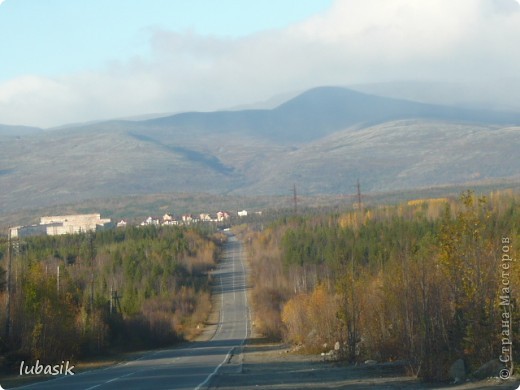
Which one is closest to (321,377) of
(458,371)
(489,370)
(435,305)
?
(435,305)

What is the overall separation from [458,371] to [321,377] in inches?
229

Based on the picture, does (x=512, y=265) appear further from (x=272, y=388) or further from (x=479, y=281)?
(x=272, y=388)

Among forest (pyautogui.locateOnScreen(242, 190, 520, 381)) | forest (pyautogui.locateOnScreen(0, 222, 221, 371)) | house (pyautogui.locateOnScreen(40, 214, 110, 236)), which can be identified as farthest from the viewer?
house (pyautogui.locateOnScreen(40, 214, 110, 236))

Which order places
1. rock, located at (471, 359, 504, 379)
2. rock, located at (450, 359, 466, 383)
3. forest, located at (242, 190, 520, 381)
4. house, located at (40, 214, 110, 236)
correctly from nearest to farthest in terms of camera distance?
rock, located at (471, 359, 504, 379)
rock, located at (450, 359, 466, 383)
forest, located at (242, 190, 520, 381)
house, located at (40, 214, 110, 236)

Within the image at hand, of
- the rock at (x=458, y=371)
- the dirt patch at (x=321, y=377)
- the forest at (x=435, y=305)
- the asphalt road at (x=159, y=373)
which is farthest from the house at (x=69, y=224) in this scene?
the rock at (x=458, y=371)

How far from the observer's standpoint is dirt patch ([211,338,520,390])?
25.1m

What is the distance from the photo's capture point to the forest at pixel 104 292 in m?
39.7

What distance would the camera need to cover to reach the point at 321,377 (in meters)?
29.9

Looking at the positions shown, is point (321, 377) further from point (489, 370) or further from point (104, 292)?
point (104, 292)

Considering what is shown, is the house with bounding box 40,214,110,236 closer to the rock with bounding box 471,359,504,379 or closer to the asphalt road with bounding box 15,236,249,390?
the asphalt road with bounding box 15,236,249,390

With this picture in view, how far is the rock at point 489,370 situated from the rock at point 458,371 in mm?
427

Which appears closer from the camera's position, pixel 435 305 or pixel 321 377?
pixel 435 305

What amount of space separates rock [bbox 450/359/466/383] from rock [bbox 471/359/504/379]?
43 cm

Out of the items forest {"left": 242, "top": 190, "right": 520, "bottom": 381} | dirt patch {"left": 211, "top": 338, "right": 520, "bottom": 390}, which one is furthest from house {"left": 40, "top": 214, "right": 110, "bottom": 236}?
dirt patch {"left": 211, "top": 338, "right": 520, "bottom": 390}
